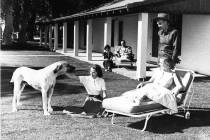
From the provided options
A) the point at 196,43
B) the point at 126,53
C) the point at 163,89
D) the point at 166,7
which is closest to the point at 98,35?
the point at 126,53

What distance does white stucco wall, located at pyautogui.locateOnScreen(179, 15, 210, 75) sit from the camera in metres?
15.4

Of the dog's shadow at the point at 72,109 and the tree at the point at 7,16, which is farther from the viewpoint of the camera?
the tree at the point at 7,16

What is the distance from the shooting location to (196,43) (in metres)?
16.0

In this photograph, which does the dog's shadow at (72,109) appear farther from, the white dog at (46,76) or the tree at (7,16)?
the tree at (7,16)

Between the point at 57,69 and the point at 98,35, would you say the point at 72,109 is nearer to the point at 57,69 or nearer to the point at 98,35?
the point at 57,69

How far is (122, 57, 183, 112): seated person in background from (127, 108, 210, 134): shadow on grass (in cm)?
35

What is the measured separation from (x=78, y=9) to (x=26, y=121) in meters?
31.9

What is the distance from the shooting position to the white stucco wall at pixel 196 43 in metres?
15.4

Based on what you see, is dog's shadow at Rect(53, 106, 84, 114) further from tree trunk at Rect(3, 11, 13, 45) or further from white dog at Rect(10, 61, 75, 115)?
tree trunk at Rect(3, 11, 13, 45)

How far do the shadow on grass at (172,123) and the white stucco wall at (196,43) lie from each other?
772 centimetres

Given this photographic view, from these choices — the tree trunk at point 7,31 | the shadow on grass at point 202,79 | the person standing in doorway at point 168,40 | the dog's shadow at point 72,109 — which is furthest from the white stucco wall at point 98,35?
the dog's shadow at point 72,109

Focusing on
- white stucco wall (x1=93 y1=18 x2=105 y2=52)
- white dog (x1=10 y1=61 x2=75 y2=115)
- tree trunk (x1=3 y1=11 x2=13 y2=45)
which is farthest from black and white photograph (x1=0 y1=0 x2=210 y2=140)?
tree trunk (x1=3 y1=11 x2=13 y2=45)

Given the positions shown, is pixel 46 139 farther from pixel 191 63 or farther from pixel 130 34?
pixel 130 34

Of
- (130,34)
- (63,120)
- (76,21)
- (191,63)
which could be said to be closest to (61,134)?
(63,120)
